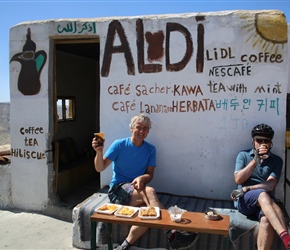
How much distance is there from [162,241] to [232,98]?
2.15 m

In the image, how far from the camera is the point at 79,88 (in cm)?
779

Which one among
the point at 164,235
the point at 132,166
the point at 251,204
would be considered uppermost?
the point at 132,166

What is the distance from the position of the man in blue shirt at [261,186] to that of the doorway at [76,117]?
3.18m

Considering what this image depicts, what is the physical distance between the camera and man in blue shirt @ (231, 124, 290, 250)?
3.16 meters

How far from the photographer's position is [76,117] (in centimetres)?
764

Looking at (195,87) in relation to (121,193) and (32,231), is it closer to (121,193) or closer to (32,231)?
(121,193)

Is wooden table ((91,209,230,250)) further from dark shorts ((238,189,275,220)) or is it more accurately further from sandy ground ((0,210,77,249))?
sandy ground ((0,210,77,249))

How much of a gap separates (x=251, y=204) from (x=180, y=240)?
3.04 ft

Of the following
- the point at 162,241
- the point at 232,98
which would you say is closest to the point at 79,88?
the point at 232,98

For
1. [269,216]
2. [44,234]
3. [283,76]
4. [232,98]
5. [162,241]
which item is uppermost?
[283,76]

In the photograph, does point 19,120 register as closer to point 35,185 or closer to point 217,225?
point 35,185

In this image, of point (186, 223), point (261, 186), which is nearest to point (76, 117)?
point (261, 186)

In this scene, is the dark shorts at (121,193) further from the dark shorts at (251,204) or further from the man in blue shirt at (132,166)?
the dark shorts at (251,204)

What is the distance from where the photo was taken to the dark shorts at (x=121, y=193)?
3695 mm
